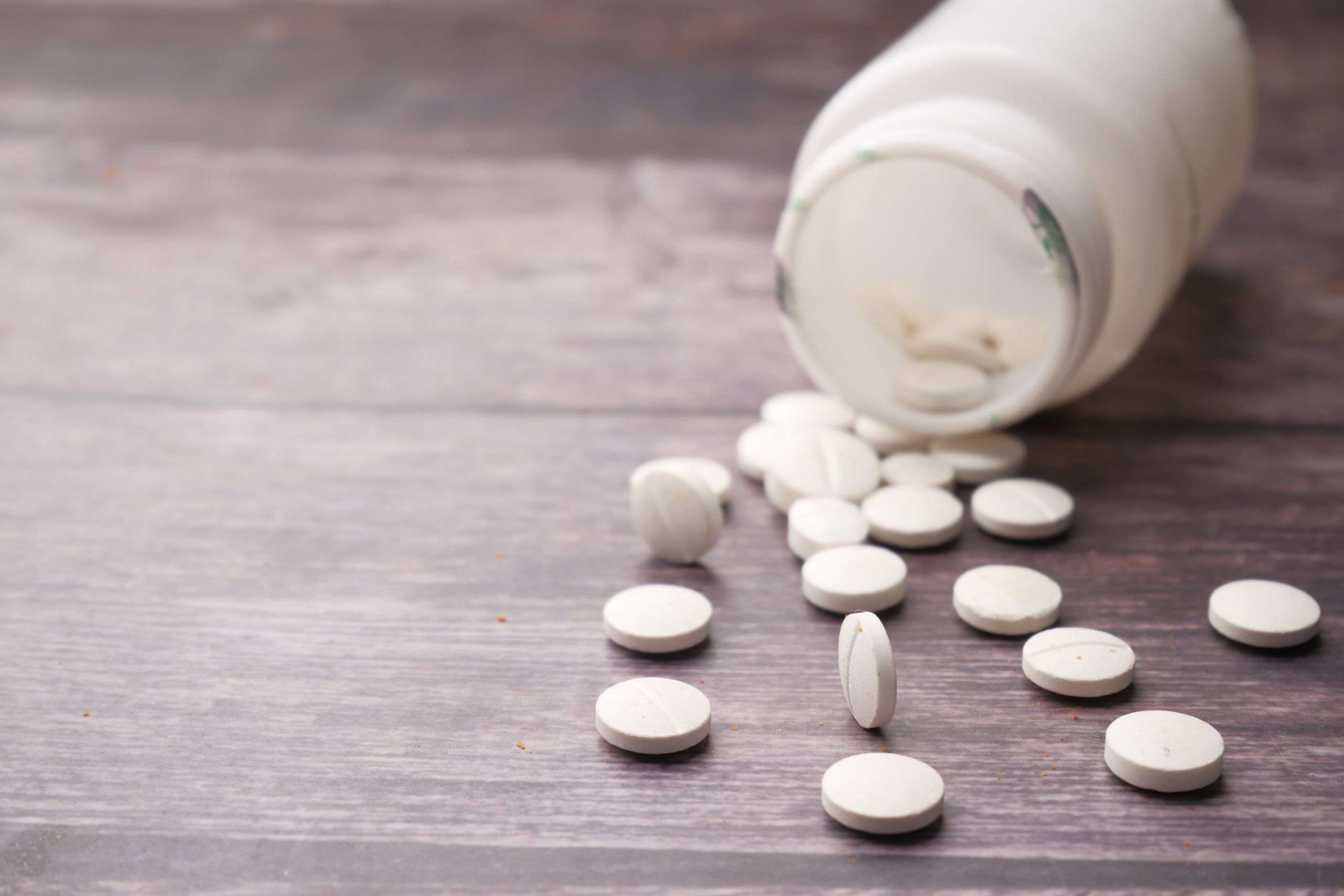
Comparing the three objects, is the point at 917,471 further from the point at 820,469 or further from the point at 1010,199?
the point at 1010,199

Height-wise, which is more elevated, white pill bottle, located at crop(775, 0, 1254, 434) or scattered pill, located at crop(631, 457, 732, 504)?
white pill bottle, located at crop(775, 0, 1254, 434)

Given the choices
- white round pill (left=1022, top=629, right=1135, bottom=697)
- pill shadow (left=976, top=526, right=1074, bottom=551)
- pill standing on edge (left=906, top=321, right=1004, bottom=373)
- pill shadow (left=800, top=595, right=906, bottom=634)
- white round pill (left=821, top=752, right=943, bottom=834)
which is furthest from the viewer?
pill standing on edge (left=906, top=321, right=1004, bottom=373)

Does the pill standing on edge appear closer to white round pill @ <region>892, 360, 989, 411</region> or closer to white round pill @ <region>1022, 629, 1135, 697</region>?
white round pill @ <region>892, 360, 989, 411</region>

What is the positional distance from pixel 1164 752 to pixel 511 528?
557 mm

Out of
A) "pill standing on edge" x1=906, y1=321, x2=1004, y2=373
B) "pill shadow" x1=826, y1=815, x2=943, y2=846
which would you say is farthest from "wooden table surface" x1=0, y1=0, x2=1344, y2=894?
"pill standing on edge" x1=906, y1=321, x2=1004, y2=373

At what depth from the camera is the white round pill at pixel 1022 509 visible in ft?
3.48

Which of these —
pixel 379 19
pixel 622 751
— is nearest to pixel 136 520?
pixel 622 751

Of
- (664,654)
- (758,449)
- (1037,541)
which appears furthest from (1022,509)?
(664,654)

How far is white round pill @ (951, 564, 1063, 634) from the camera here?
934 millimetres

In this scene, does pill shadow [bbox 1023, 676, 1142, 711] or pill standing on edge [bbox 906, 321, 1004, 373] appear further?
pill standing on edge [bbox 906, 321, 1004, 373]

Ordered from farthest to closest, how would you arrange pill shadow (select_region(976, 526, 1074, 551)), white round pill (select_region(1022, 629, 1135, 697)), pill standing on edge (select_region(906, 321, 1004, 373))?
1. pill standing on edge (select_region(906, 321, 1004, 373))
2. pill shadow (select_region(976, 526, 1074, 551))
3. white round pill (select_region(1022, 629, 1135, 697))

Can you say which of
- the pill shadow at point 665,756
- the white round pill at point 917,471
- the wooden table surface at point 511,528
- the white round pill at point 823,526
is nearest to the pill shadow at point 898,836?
the wooden table surface at point 511,528

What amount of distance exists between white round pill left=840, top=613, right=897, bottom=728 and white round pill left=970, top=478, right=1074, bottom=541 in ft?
0.90

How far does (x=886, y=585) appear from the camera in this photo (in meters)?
0.96
